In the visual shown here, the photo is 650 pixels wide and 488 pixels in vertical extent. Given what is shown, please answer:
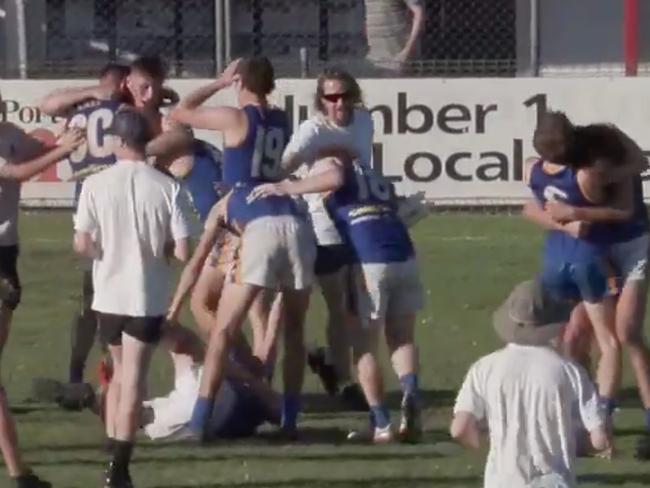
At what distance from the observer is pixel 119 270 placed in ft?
30.0

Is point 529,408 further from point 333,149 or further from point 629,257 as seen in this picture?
point 333,149

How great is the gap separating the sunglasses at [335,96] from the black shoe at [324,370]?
1.82m

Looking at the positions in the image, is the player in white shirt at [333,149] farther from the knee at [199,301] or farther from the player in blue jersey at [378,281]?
the knee at [199,301]

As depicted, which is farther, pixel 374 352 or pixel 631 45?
pixel 631 45

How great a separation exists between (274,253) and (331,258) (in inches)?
32.3

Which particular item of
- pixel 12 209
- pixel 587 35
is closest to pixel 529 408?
pixel 12 209

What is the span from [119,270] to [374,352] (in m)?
1.78

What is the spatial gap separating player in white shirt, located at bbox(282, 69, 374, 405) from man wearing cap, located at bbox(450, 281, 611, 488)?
11.0 feet

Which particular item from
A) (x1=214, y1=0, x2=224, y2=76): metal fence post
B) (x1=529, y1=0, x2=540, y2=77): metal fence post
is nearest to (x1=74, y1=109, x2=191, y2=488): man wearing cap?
(x1=529, y1=0, x2=540, y2=77): metal fence post

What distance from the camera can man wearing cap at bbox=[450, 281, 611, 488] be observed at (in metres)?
6.92

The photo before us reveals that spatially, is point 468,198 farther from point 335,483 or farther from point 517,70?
point 335,483

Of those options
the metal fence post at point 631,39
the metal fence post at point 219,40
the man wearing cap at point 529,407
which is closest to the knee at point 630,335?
the man wearing cap at point 529,407

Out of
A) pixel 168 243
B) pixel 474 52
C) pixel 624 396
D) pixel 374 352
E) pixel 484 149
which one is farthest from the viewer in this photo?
pixel 474 52

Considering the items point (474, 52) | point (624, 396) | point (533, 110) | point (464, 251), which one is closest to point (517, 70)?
point (474, 52)
